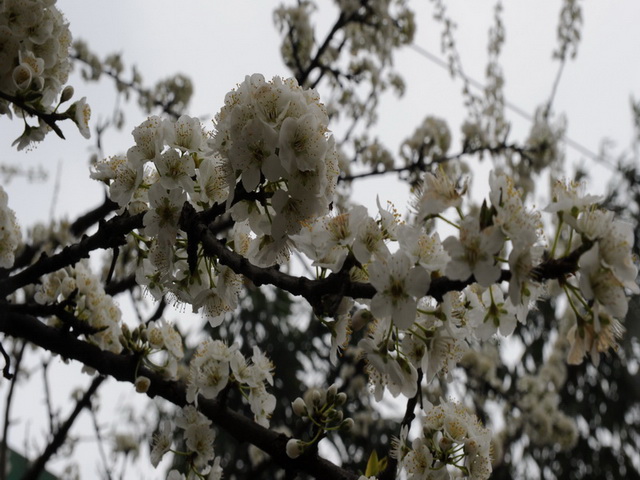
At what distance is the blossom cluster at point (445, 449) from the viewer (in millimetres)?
1162

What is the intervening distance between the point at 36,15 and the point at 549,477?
5.74m

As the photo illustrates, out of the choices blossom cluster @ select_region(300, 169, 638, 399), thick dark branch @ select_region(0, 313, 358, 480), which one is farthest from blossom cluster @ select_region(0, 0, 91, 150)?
blossom cluster @ select_region(300, 169, 638, 399)

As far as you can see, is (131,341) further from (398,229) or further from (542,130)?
(542,130)

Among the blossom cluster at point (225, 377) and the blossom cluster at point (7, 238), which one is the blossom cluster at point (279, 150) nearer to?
the blossom cluster at point (225, 377)

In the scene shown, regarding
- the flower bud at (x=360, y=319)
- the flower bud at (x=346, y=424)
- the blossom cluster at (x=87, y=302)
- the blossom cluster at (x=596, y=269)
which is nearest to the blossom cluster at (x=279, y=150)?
the flower bud at (x=360, y=319)

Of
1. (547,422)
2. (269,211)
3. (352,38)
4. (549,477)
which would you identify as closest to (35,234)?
(352,38)

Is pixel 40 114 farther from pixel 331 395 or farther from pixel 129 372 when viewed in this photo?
pixel 331 395

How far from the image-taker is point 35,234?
A: 3.67 metres

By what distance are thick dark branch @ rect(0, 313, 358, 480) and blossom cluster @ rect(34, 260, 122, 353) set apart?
6 centimetres

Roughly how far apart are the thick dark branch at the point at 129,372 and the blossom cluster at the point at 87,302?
62 mm

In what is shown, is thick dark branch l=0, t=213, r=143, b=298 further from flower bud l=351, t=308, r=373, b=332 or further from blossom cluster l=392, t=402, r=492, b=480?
blossom cluster l=392, t=402, r=492, b=480

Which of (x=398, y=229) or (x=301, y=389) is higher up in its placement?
(x=301, y=389)

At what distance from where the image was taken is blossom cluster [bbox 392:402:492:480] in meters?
1.16

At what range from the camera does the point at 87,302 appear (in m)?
1.55
